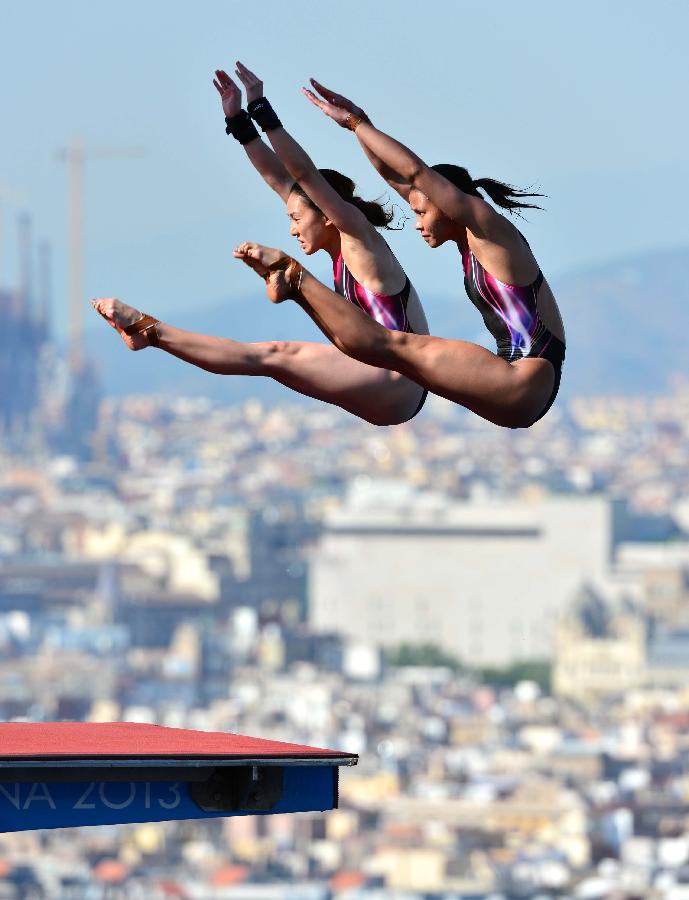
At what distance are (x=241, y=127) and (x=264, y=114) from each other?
0.55ft

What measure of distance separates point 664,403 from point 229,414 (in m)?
24.9

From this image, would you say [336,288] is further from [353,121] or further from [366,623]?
[366,623]

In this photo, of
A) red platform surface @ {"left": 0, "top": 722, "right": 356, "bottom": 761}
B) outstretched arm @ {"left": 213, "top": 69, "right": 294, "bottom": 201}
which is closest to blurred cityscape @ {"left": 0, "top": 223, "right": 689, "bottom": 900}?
red platform surface @ {"left": 0, "top": 722, "right": 356, "bottom": 761}

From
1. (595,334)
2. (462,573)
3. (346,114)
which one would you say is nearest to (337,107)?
(346,114)

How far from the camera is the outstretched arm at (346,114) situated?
373 inches

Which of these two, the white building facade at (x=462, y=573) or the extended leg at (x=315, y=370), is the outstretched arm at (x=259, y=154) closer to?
the extended leg at (x=315, y=370)

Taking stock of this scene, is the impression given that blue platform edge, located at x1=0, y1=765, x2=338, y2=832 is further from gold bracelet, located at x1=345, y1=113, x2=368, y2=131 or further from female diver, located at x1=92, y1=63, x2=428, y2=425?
gold bracelet, located at x1=345, y1=113, x2=368, y2=131

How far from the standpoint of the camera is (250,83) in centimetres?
985

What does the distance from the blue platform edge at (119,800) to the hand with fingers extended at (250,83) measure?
205 centimetres

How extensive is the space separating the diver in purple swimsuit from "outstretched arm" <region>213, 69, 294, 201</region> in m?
0.43

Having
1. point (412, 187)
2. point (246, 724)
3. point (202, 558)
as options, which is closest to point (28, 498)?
point (202, 558)

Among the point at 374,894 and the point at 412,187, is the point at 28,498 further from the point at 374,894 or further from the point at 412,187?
the point at 412,187

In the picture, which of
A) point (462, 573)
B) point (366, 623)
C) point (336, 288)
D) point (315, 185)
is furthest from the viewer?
point (366, 623)

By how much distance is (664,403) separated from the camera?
174750 millimetres
